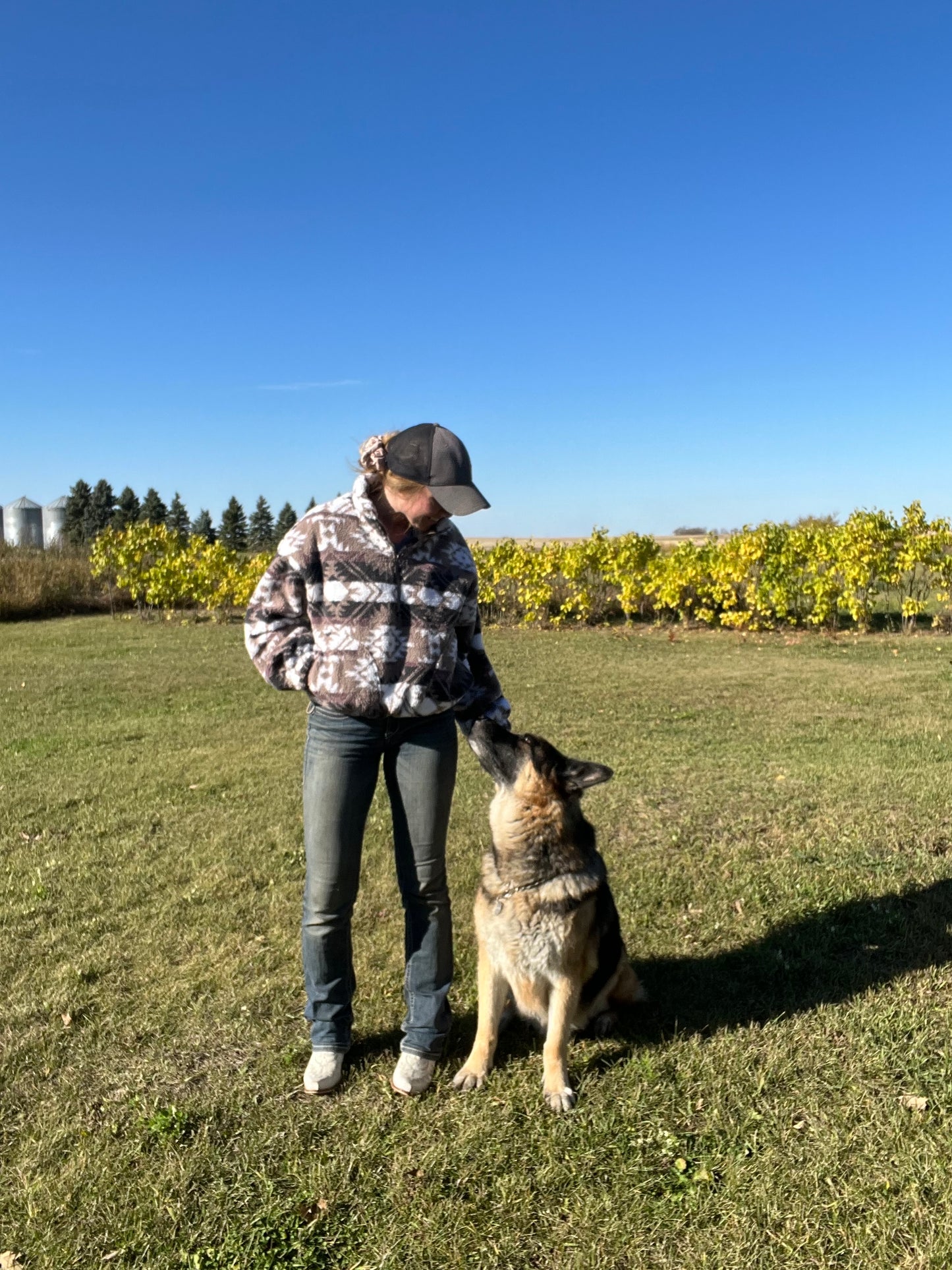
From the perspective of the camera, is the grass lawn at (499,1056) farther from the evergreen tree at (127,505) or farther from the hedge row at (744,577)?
the evergreen tree at (127,505)

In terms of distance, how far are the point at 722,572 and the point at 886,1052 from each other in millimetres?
14256

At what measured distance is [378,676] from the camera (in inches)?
110

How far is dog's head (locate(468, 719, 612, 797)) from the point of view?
3.08 meters

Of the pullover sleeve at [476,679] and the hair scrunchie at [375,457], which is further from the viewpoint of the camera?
the pullover sleeve at [476,679]

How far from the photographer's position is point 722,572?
16.7 m

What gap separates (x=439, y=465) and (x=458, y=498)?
12 centimetres

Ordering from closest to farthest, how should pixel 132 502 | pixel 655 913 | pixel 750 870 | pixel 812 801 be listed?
1. pixel 655 913
2. pixel 750 870
3. pixel 812 801
4. pixel 132 502

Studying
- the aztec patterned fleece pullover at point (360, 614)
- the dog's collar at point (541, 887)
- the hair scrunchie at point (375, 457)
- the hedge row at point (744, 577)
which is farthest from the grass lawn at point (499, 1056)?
the hedge row at point (744, 577)

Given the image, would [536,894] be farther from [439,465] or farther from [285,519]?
[285,519]

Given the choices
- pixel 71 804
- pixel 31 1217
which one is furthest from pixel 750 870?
pixel 71 804

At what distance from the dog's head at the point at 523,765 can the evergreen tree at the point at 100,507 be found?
52058 millimetres

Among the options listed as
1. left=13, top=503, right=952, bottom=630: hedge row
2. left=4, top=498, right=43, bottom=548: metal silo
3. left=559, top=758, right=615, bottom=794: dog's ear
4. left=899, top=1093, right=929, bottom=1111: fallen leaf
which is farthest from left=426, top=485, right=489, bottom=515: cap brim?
left=4, top=498, right=43, bottom=548: metal silo

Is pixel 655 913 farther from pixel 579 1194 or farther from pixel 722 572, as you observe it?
pixel 722 572

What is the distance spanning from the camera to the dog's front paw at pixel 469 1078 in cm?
306
